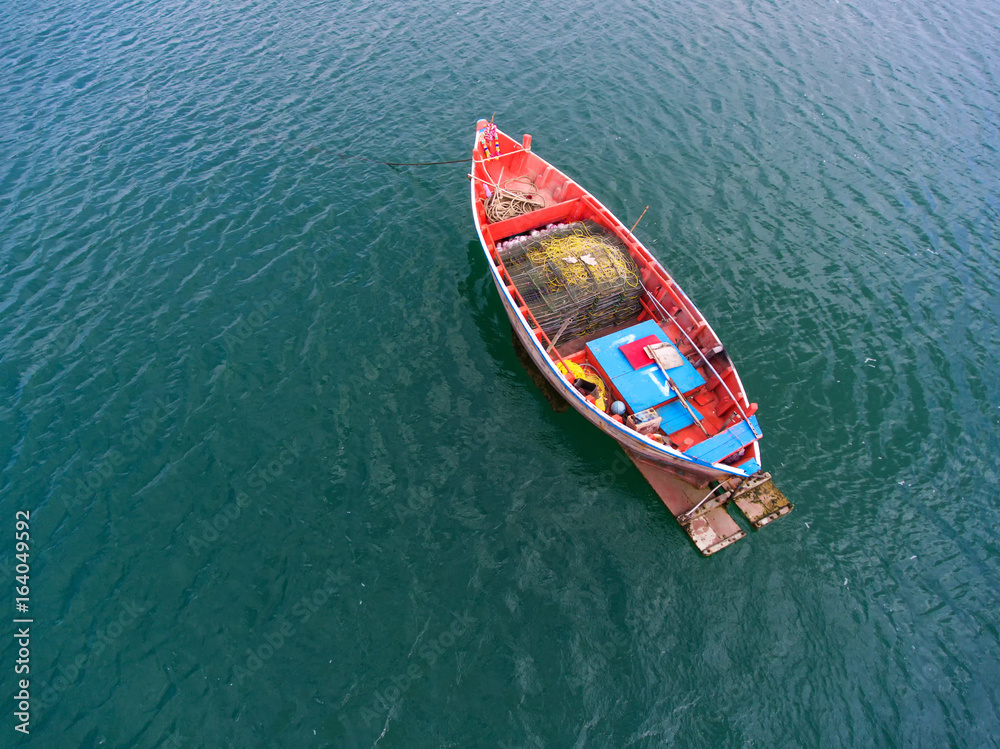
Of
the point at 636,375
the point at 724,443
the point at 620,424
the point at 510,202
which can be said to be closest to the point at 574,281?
the point at 636,375

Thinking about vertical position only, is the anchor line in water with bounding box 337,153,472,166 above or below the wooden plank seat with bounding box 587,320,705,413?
above

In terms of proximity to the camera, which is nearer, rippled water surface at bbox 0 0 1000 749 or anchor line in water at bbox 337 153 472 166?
rippled water surface at bbox 0 0 1000 749

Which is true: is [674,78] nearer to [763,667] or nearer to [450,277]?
[450,277]

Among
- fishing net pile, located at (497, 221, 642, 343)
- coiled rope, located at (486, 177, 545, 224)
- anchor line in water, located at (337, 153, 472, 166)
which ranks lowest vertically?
fishing net pile, located at (497, 221, 642, 343)

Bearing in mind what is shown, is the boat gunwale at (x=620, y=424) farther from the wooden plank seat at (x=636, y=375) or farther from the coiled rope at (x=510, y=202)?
the coiled rope at (x=510, y=202)

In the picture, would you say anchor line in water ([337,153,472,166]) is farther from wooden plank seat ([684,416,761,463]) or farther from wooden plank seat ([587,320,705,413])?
wooden plank seat ([684,416,761,463])

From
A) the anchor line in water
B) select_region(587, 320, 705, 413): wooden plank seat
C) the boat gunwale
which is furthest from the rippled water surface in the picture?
select_region(587, 320, 705, 413): wooden plank seat

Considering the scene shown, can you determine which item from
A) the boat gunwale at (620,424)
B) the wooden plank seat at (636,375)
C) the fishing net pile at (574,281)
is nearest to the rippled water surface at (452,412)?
the boat gunwale at (620,424)
